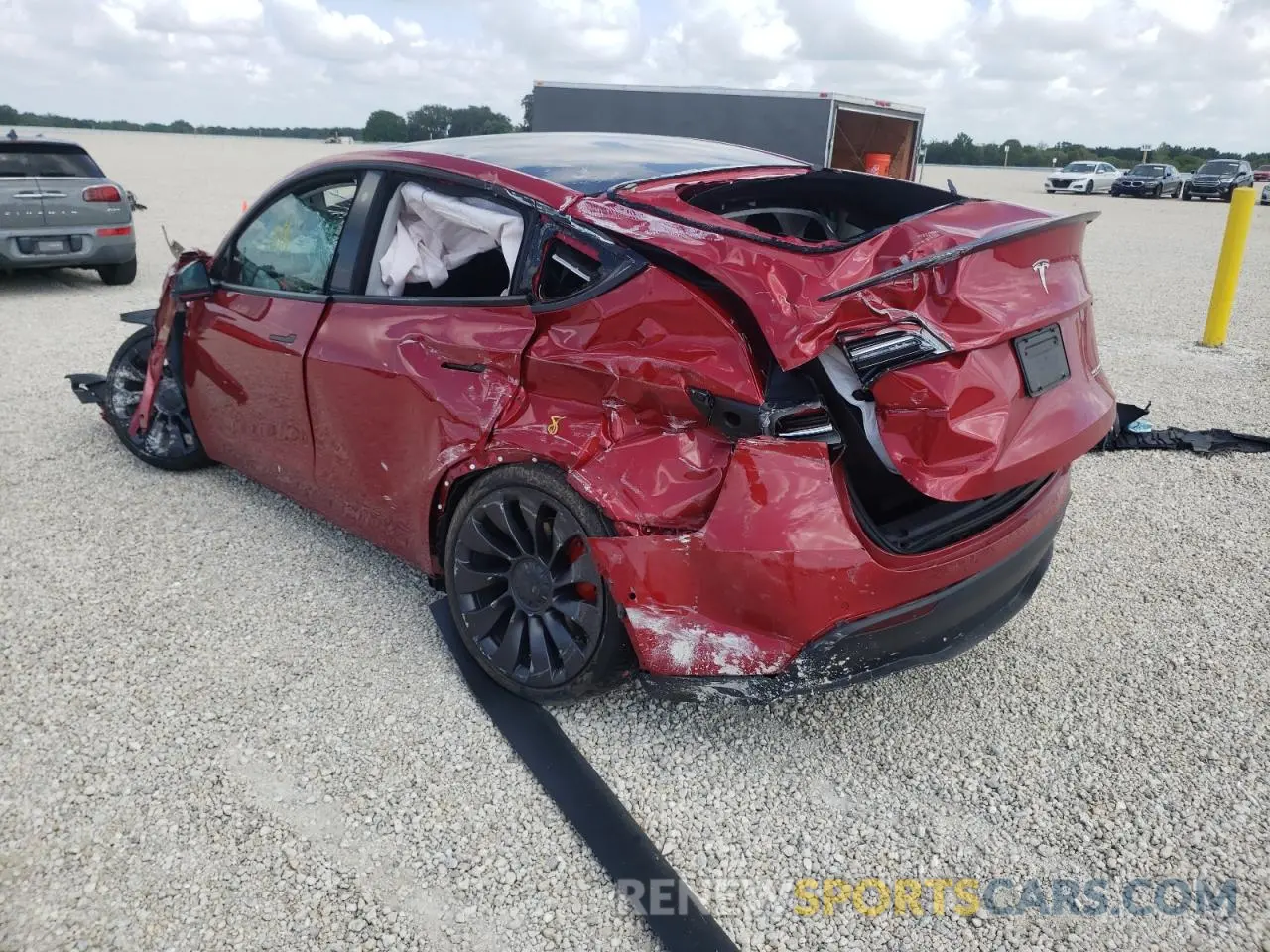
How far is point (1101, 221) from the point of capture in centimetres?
2116

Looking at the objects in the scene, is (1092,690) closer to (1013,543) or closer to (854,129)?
(1013,543)

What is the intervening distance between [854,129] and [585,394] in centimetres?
Answer: 1179

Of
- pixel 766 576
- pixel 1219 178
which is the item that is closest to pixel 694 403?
pixel 766 576

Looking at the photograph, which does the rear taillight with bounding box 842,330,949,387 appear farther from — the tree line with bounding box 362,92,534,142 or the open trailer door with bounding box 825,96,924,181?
the open trailer door with bounding box 825,96,924,181

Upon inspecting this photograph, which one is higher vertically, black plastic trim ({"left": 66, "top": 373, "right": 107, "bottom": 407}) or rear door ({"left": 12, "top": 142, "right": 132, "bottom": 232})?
rear door ({"left": 12, "top": 142, "right": 132, "bottom": 232})

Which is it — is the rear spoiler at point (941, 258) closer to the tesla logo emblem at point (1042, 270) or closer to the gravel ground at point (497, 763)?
the tesla logo emblem at point (1042, 270)

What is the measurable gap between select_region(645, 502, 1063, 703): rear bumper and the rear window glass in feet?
30.8

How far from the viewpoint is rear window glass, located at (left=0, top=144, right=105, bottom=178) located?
884 centimetres

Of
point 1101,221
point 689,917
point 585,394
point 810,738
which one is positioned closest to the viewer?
point 689,917

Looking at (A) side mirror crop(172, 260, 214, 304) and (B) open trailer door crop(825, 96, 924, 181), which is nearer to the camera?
(A) side mirror crop(172, 260, 214, 304)

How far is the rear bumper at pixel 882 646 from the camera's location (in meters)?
2.30

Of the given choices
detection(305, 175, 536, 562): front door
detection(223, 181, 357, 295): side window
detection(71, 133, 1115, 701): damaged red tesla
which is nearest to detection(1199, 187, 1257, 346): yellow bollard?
detection(71, 133, 1115, 701): damaged red tesla

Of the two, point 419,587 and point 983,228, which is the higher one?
point 983,228

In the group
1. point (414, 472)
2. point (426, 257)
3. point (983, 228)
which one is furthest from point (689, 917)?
point (426, 257)
